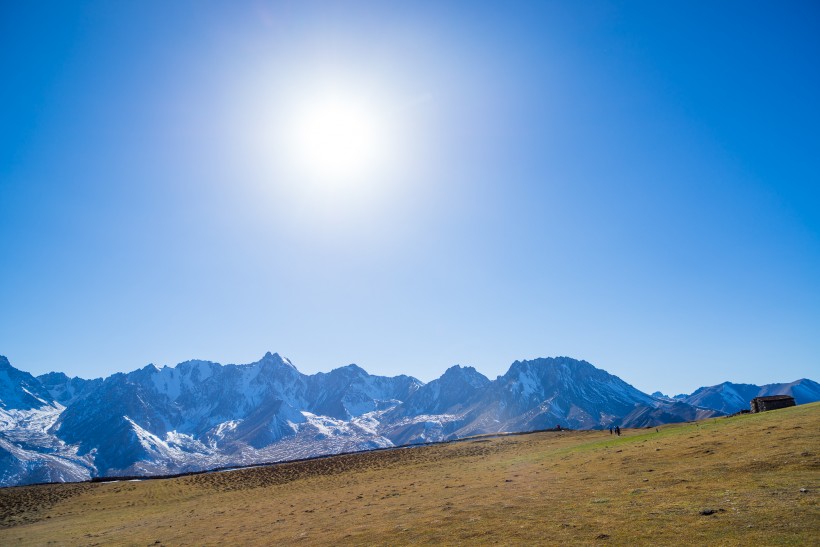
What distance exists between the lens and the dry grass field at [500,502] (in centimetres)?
1692

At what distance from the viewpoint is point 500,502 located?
85.7 feet

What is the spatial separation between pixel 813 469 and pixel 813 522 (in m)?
8.95

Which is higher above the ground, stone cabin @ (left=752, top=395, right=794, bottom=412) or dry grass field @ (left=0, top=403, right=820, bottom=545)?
stone cabin @ (left=752, top=395, right=794, bottom=412)

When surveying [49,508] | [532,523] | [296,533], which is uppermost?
[532,523]

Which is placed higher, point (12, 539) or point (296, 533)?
point (296, 533)

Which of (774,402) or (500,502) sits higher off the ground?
(774,402)

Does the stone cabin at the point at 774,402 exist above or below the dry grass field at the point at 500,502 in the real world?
above

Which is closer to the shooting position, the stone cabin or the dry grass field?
the dry grass field

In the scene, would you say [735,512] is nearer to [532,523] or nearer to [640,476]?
[532,523]

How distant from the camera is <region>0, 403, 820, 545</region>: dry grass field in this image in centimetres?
1692

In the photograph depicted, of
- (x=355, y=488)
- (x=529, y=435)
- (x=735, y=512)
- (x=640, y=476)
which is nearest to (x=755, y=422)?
(x=640, y=476)

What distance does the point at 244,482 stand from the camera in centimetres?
6209

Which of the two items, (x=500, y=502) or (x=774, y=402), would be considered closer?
(x=500, y=502)

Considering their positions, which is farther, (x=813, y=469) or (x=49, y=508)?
(x=49, y=508)
